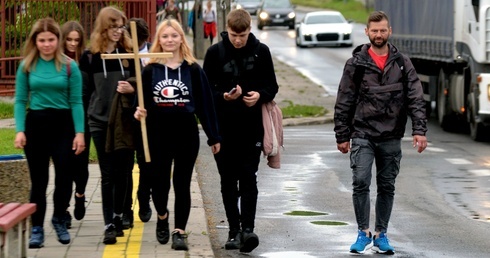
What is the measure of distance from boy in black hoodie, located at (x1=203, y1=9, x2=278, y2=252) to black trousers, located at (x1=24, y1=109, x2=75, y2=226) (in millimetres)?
1158

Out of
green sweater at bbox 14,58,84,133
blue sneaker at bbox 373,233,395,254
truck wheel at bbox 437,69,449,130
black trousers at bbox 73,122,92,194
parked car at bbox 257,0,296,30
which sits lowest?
parked car at bbox 257,0,296,30

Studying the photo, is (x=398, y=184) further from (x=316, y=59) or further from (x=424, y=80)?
(x=316, y=59)

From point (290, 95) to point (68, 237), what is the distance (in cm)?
1899

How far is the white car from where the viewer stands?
158ft

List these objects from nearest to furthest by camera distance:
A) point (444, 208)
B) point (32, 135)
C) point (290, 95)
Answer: point (32, 135)
point (444, 208)
point (290, 95)

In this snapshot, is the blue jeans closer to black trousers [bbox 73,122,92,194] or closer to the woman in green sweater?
the woman in green sweater

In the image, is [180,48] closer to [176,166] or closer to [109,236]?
[176,166]

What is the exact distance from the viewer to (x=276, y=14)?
59.2 meters

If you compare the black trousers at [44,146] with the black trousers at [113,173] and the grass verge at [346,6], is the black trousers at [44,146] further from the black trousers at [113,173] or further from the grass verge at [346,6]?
the grass verge at [346,6]

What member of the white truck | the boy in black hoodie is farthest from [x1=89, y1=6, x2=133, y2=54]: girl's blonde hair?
the white truck

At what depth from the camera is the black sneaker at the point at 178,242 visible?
9.31 metres

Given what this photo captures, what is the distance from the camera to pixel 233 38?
31.9 feet

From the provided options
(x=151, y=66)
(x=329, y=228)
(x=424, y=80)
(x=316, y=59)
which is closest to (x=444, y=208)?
(x=329, y=228)

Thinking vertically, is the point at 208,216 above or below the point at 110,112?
below
